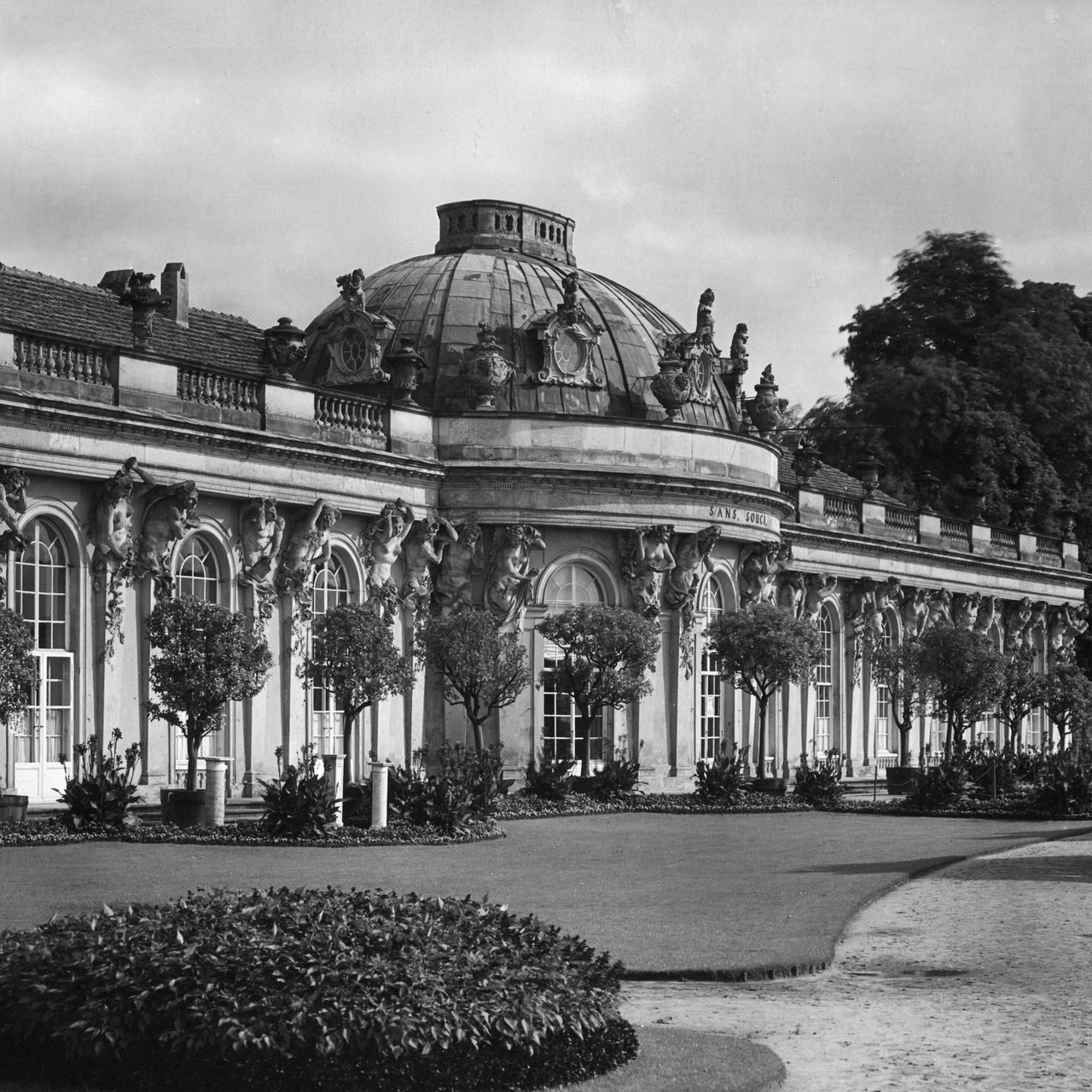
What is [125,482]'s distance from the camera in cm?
3161

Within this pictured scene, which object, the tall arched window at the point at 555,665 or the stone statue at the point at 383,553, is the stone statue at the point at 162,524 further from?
the tall arched window at the point at 555,665

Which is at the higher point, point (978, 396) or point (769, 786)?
point (978, 396)

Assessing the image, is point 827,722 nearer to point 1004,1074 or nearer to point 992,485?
point 992,485

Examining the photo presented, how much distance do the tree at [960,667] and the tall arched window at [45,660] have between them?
20615mm

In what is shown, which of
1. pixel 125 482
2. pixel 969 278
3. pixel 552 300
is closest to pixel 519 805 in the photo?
pixel 125 482

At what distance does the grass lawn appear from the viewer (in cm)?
1731

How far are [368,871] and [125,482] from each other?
1110 centimetres

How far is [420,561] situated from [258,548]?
5187 millimetres

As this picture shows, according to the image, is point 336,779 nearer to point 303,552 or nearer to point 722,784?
point 303,552

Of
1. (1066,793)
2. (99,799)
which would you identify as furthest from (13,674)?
(1066,793)

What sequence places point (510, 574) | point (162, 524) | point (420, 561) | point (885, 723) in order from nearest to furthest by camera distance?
point (162, 524) < point (420, 561) < point (510, 574) < point (885, 723)

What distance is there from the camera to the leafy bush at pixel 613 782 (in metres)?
37.4

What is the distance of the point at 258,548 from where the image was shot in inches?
1373

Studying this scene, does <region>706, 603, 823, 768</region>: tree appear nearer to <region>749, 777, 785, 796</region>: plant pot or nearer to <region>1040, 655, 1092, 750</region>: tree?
<region>749, 777, 785, 796</region>: plant pot
